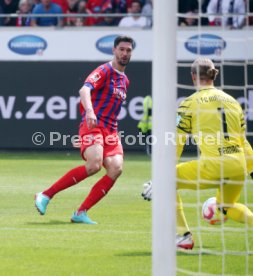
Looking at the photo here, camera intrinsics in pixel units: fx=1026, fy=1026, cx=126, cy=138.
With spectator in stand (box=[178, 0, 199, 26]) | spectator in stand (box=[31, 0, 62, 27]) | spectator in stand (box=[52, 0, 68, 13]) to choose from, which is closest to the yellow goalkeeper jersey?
spectator in stand (box=[178, 0, 199, 26])

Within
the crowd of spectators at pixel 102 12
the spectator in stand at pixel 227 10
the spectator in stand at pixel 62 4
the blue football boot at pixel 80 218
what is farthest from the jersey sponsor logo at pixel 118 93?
the spectator in stand at pixel 62 4

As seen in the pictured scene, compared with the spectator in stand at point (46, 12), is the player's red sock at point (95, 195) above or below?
below

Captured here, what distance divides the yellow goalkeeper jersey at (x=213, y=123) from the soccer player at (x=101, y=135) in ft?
6.30

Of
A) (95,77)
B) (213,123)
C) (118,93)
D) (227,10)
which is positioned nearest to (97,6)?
(227,10)

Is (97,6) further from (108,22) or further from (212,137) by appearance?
(212,137)

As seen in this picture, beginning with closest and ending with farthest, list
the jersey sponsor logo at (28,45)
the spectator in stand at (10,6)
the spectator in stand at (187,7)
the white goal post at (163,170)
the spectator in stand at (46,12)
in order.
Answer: the white goal post at (163,170) → the spectator in stand at (187,7) → the jersey sponsor logo at (28,45) → the spectator in stand at (46,12) → the spectator in stand at (10,6)

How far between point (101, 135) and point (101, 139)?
53mm

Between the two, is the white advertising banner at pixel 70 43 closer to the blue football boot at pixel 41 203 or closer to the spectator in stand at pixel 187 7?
the spectator in stand at pixel 187 7

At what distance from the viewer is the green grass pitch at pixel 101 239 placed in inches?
321

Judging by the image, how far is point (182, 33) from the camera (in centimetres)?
1959

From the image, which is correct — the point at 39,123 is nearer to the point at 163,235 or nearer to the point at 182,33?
the point at 182,33

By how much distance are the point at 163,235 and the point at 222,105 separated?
2.76 meters

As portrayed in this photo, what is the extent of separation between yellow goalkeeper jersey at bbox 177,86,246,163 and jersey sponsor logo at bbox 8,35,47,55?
38.6 feet

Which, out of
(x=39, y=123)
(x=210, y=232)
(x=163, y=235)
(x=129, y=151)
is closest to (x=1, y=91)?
(x=39, y=123)
